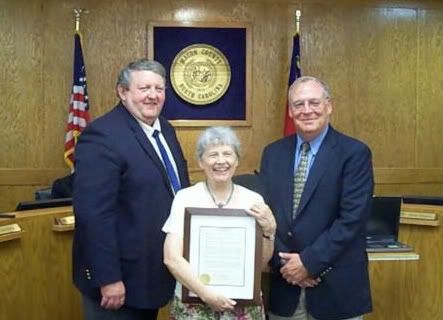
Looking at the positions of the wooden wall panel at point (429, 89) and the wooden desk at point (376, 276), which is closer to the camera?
the wooden desk at point (376, 276)

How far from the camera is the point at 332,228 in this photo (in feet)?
6.53

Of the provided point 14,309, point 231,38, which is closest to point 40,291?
point 14,309

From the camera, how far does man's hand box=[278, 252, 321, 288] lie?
77.9 inches

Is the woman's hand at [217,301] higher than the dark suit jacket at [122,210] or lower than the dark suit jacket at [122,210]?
lower

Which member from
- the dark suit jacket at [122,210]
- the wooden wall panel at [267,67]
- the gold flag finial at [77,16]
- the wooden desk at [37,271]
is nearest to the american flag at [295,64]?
the wooden wall panel at [267,67]

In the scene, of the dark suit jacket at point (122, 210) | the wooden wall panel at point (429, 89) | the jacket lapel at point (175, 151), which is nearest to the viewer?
the dark suit jacket at point (122, 210)

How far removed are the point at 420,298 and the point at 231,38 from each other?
3.26 meters

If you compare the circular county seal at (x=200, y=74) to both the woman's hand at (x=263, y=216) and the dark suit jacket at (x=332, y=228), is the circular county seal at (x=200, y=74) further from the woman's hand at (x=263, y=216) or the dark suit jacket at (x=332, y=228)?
the woman's hand at (x=263, y=216)

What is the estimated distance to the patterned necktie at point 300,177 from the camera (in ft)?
6.70

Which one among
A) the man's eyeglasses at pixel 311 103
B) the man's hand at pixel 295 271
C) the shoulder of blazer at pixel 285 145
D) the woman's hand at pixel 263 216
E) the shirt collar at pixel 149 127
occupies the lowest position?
the man's hand at pixel 295 271

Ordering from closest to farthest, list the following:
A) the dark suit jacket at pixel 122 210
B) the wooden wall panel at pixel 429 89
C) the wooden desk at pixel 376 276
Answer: the dark suit jacket at pixel 122 210 < the wooden desk at pixel 376 276 < the wooden wall panel at pixel 429 89

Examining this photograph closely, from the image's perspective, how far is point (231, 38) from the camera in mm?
5562

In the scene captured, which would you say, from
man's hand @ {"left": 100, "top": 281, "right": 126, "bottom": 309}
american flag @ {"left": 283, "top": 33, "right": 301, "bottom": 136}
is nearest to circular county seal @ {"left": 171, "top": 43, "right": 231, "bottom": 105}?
american flag @ {"left": 283, "top": 33, "right": 301, "bottom": 136}

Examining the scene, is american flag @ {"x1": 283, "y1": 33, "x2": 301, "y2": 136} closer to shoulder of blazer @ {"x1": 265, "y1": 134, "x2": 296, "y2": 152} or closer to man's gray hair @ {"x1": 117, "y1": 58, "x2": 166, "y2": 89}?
shoulder of blazer @ {"x1": 265, "y1": 134, "x2": 296, "y2": 152}
